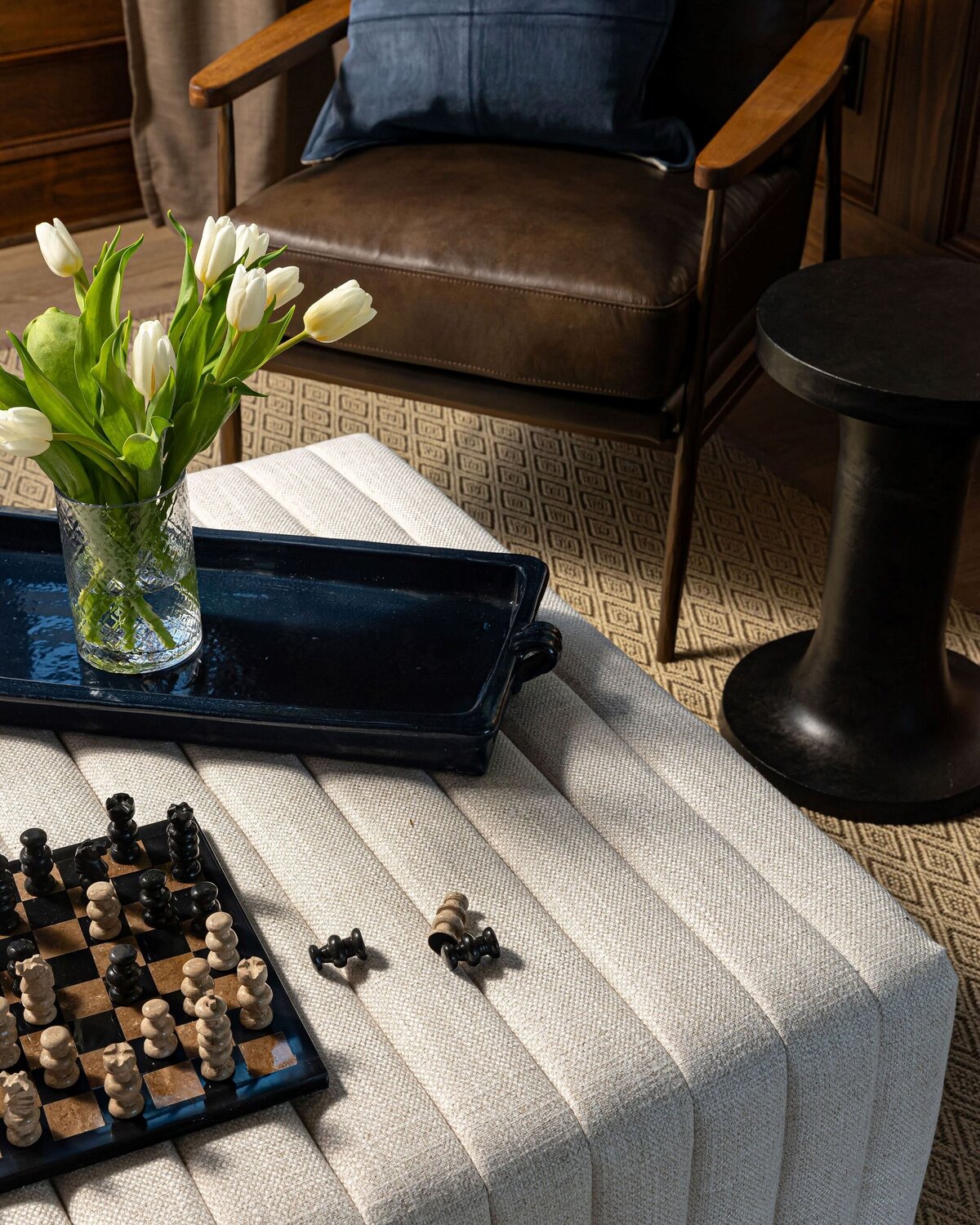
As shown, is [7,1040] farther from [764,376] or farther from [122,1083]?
[764,376]

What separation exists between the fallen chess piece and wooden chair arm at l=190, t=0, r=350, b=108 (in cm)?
128

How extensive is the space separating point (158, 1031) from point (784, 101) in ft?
4.43

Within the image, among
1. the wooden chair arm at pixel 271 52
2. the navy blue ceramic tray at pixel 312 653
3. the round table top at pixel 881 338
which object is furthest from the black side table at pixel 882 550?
the wooden chair arm at pixel 271 52

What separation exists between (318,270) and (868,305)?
2.36ft

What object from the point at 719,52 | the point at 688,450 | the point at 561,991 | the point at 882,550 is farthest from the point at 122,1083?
the point at 719,52

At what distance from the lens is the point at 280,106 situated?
2.77 m

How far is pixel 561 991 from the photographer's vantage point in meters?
0.94

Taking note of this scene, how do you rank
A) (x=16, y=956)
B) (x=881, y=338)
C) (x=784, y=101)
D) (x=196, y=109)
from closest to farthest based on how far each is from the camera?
1. (x=16, y=956)
2. (x=881, y=338)
3. (x=784, y=101)
4. (x=196, y=109)

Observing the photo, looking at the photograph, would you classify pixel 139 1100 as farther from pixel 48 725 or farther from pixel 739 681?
pixel 739 681

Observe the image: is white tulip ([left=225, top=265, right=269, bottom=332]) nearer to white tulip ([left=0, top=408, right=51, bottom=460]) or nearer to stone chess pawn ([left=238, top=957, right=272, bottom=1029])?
white tulip ([left=0, top=408, right=51, bottom=460])

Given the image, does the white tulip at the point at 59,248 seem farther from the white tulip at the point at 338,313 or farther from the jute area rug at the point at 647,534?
the jute area rug at the point at 647,534

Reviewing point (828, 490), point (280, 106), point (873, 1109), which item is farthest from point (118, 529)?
point (280, 106)

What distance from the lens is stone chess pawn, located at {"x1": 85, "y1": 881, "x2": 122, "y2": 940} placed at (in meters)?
0.95

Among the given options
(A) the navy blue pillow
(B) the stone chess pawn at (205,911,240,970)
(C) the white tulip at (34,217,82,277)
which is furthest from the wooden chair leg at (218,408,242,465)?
(B) the stone chess pawn at (205,911,240,970)
